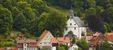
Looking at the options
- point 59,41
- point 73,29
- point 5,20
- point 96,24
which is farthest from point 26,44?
point 96,24

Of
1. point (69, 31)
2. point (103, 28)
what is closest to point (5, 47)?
point (69, 31)

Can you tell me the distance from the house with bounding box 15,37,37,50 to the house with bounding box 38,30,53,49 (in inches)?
171

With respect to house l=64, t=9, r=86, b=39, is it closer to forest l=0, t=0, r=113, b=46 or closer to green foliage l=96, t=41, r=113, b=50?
forest l=0, t=0, r=113, b=46

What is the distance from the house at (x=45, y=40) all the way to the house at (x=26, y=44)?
4.34 meters

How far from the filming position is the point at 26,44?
77.4m

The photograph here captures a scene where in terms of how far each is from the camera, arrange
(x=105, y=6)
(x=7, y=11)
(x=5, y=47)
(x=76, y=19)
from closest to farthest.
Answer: (x=5, y=47)
(x=7, y=11)
(x=76, y=19)
(x=105, y=6)

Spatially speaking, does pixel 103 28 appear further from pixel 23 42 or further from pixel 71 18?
pixel 23 42

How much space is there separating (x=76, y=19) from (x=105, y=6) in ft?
89.3

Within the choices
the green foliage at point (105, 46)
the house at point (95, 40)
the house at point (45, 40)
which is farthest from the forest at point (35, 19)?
the green foliage at point (105, 46)

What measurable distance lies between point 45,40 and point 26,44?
7335mm

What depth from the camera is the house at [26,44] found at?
7719cm

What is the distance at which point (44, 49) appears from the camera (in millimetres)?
79375

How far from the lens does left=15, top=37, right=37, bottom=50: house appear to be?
7719cm

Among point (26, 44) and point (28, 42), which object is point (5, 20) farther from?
point (26, 44)
